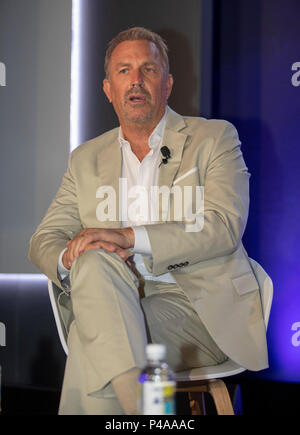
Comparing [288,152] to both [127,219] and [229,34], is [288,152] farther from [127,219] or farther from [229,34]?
[127,219]

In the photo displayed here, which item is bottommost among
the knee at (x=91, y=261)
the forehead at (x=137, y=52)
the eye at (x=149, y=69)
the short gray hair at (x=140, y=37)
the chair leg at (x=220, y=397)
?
the chair leg at (x=220, y=397)

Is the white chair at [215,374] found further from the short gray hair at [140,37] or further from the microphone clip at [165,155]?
the short gray hair at [140,37]

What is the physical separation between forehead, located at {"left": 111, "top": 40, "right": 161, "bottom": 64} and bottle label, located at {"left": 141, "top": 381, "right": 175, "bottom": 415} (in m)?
1.57

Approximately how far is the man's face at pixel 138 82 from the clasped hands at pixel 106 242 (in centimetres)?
71

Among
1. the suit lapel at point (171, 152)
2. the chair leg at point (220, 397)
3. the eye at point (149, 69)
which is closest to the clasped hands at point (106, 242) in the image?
the suit lapel at point (171, 152)

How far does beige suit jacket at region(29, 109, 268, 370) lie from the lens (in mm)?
2002

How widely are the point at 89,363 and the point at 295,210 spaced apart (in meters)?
1.99

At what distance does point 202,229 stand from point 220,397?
1.89 feet

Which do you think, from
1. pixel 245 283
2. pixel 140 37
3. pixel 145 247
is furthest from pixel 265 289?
pixel 140 37

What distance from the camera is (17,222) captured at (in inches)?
153

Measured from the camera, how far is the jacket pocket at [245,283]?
2092 mm

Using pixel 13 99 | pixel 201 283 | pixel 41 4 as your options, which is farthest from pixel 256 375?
pixel 41 4

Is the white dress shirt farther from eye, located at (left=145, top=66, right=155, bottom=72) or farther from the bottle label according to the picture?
the bottle label

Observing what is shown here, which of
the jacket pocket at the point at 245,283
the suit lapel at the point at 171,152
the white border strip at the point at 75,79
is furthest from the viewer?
the white border strip at the point at 75,79
